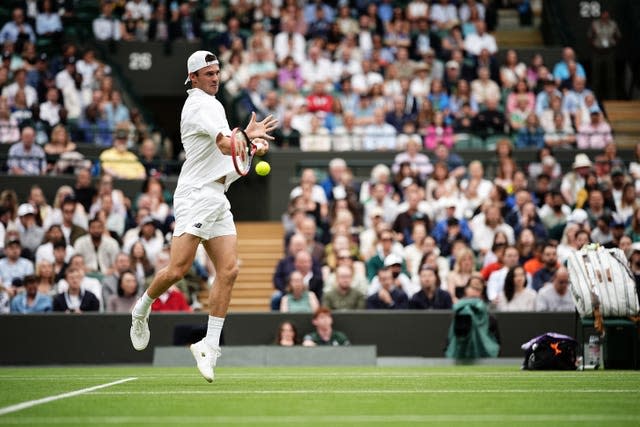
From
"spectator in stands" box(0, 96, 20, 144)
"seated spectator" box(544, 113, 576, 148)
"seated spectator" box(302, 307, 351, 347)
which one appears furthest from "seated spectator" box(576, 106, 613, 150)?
"spectator in stands" box(0, 96, 20, 144)

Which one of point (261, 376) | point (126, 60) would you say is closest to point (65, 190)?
point (126, 60)

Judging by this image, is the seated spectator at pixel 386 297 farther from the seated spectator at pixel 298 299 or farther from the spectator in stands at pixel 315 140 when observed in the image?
the spectator in stands at pixel 315 140

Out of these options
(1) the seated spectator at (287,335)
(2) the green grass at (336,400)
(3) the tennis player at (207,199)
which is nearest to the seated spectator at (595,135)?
(1) the seated spectator at (287,335)

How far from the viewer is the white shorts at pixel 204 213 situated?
30.0ft

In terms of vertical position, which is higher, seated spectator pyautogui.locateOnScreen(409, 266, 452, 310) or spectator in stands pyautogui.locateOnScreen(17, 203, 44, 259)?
spectator in stands pyautogui.locateOnScreen(17, 203, 44, 259)

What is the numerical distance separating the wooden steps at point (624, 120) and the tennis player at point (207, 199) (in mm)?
16069

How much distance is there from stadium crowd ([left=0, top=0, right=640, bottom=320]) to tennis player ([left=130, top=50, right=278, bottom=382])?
22.1 ft

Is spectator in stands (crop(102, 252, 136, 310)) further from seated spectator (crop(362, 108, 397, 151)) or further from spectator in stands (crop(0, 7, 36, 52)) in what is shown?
spectator in stands (crop(0, 7, 36, 52))

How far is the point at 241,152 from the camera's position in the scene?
8945 mm

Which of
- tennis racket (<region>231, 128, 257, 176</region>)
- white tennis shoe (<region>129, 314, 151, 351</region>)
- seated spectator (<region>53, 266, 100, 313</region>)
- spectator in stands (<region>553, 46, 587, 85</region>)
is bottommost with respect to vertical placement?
seated spectator (<region>53, 266, 100, 313</region>)

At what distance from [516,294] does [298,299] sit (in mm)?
2879

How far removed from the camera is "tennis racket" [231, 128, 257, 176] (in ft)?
29.2

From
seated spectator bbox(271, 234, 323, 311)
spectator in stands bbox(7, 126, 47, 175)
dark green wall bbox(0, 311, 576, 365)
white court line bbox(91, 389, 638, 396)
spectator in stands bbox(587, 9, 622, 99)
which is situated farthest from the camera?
spectator in stands bbox(587, 9, 622, 99)

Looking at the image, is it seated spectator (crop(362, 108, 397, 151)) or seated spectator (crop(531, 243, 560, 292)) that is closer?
seated spectator (crop(531, 243, 560, 292))
